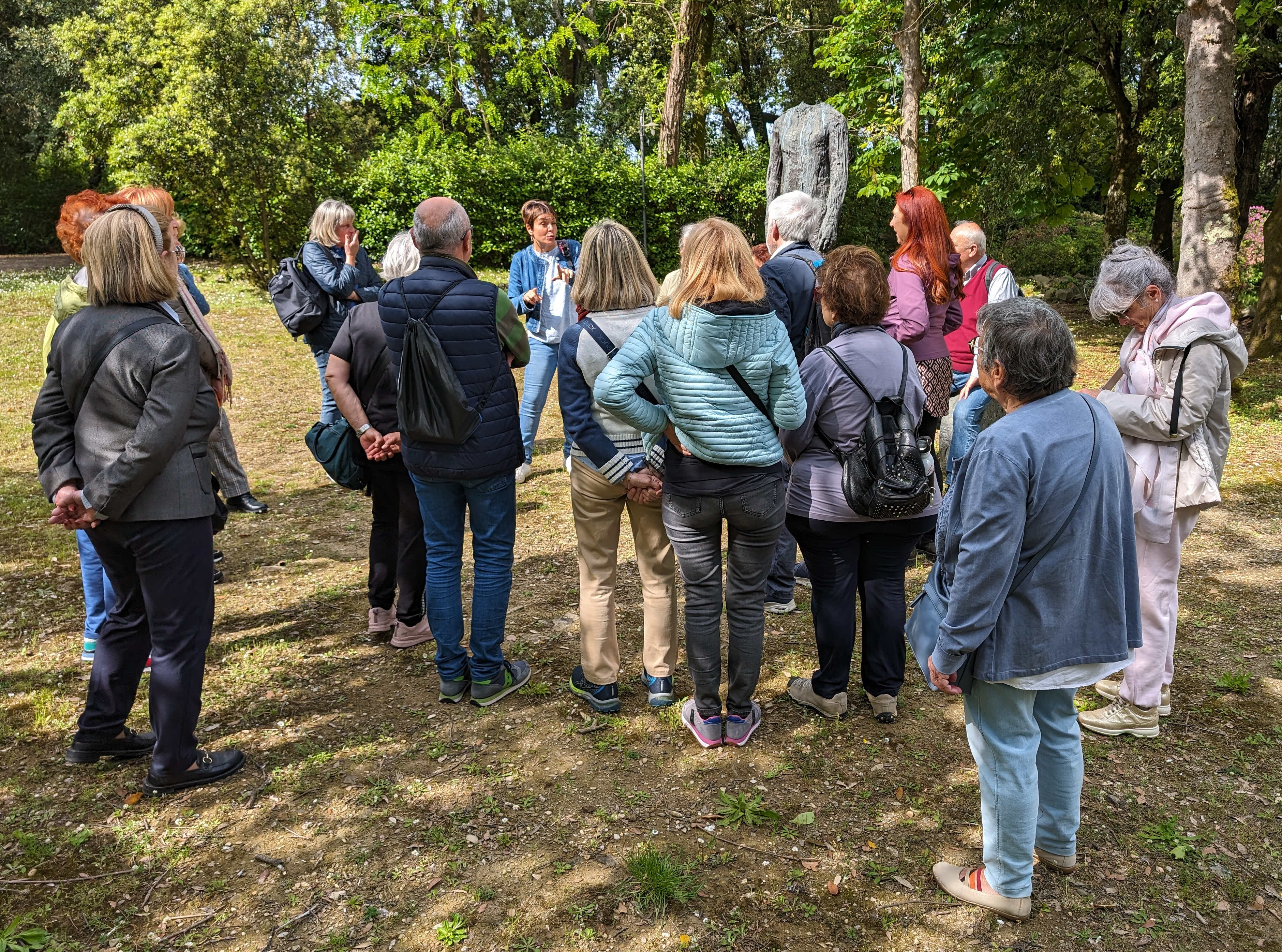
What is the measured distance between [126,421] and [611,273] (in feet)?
6.07

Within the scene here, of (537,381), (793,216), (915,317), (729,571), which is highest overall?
(793,216)

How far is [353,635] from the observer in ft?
15.9

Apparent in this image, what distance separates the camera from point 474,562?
3982 millimetres

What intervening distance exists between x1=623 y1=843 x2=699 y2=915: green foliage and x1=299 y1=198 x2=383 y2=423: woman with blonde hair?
11.3ft

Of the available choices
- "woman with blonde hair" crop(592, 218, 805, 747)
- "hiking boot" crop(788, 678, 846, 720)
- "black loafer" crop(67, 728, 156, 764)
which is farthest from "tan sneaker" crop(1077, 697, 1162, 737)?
"black loafer" crop(67, 728, 156, 764)

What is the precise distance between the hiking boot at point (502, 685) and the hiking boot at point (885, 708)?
1.64 m

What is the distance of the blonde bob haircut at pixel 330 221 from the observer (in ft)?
18.3

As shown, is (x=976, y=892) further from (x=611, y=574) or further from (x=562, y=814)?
(x=611, y=574)

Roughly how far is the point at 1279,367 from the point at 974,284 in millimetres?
7925

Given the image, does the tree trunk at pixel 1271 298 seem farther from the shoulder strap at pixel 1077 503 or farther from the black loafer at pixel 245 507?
the black loafer at pixel 245 507

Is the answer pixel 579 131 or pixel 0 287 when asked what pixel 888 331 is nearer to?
pixel 0 287

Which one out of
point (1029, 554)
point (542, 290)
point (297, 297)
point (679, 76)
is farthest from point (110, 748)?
point (679, 76)

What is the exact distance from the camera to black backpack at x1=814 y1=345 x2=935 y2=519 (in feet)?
11.0

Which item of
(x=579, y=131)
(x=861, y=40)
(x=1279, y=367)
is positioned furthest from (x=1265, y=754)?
(x=579, y=131)
